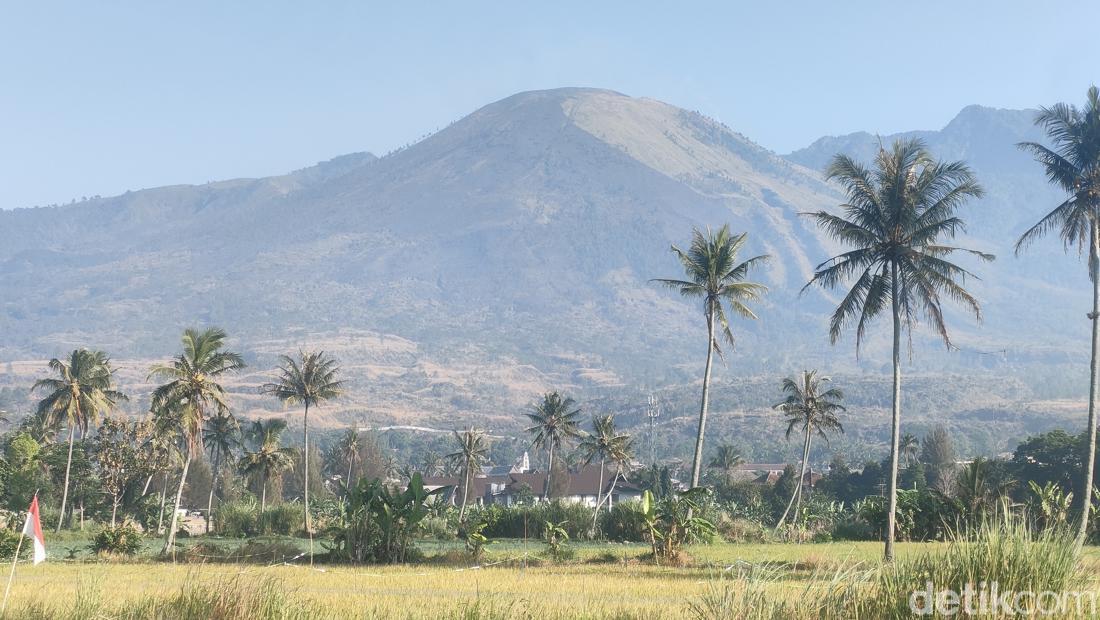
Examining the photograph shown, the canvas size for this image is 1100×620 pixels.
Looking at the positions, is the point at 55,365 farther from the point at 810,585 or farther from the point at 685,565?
the point at 810,585

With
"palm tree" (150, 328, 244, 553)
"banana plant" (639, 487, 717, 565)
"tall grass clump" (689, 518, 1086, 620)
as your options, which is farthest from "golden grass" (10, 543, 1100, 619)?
"palm tree" (150, 328, 244, 553)

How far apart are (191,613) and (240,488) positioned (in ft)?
346

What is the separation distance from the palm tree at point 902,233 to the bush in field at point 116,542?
1101 inches

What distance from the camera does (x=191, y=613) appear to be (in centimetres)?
1527

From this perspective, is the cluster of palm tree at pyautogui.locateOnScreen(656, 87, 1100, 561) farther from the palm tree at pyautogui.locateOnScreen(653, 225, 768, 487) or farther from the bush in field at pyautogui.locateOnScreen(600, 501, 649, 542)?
the bush in field at pyautogui.locateOnScreen(600, 501, 649, 542)

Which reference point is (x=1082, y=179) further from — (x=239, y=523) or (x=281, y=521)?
(x=239, y=523)

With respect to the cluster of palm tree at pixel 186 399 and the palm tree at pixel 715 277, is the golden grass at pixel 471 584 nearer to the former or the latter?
the palm tree at pixel 715 277

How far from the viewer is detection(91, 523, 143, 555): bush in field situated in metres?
43.2

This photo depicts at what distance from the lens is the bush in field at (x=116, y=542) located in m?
43.2

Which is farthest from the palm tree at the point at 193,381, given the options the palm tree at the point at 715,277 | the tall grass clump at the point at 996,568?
the tall grass clump at the point at 996,568

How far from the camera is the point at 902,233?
3834 centimetres

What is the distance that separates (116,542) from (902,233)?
31472 millimetres

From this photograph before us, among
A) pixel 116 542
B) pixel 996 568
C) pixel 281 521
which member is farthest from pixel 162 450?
pixel 996 568

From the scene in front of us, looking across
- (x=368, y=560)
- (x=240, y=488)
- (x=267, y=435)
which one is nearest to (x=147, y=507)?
(x=267, y=435)
